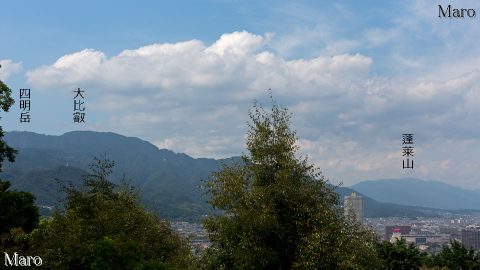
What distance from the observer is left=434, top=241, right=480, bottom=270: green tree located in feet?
168

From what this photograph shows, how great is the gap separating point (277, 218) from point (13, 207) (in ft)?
61.5

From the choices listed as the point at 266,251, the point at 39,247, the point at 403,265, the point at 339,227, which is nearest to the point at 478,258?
the point at 403,265

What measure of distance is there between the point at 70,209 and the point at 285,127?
15.4 meters

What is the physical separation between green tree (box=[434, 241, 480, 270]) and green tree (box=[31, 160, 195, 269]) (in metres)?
27.4

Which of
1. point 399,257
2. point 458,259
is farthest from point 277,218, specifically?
point 458,259

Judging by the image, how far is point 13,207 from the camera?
113 ft

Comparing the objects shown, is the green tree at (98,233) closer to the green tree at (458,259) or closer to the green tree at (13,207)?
the green tree at (13,207)

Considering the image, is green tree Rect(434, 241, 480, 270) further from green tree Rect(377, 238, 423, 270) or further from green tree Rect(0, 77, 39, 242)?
green tree Rect(0, 77, 39, 242)

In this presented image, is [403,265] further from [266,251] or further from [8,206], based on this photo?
[8,206]

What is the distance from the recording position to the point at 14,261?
26797 mm

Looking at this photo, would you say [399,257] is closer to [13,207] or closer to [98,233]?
[98,233]

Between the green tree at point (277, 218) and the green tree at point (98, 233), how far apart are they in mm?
4348

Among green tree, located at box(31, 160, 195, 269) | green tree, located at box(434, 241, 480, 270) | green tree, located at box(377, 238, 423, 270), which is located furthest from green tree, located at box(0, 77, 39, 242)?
green tree, located at box(434, 241, 480, 270)

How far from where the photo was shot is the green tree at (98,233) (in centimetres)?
2708
